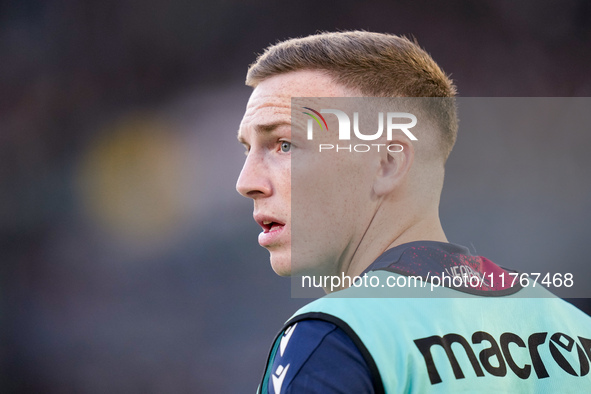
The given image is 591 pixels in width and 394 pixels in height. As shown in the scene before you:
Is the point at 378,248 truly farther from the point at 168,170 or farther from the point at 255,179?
the point at 168,170

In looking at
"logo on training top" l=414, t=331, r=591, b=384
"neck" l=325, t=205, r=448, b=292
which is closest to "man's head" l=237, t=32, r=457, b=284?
"neck" l=325, t=205, r=448, b=292

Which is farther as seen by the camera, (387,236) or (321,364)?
(387,236)

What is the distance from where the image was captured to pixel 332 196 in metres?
1.01

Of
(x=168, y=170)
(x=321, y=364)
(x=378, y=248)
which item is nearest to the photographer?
(x=321, y=364)

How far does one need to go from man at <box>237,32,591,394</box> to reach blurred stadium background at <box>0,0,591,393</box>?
2.99 meters

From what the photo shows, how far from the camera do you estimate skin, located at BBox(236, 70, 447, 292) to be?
1006 millimetres

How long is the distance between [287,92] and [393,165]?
0.26 meters

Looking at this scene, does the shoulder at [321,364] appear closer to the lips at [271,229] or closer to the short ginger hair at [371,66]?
the lips at [271,229]

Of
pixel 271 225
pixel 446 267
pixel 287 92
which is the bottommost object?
pixel 446 267

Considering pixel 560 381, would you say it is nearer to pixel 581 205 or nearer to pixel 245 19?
pixel 581 205

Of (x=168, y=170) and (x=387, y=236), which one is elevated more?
(x=168, y=170)

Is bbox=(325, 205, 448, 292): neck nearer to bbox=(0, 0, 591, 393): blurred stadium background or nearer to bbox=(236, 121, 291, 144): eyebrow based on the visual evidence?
bbox=(236, 121, 291, 144): eyebrow

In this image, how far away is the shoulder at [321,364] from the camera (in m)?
0.64

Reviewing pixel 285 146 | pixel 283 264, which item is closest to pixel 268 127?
pixel 285 146
